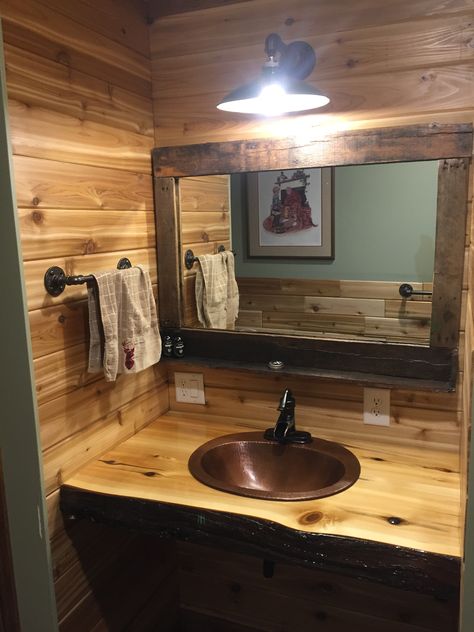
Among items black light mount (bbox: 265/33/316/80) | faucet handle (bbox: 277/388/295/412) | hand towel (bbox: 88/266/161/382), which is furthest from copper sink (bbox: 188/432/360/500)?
black light mount (bbox: 265/33/316/80)

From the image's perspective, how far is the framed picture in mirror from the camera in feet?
5.62

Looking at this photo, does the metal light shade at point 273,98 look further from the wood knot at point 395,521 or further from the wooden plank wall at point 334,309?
the wood knot at point 395,521

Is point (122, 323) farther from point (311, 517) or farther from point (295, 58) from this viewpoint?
point (295, 58)

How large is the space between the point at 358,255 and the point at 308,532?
83 centimetres

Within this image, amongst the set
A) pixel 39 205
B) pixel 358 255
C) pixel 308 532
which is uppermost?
pixel 39 205

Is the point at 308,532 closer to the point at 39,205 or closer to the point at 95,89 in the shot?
the point at 39,205

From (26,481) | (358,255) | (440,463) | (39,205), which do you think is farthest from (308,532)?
(39,205)

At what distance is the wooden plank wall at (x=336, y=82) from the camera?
153 centimetres

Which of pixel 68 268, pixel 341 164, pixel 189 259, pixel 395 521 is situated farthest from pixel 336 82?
pixel 395 521

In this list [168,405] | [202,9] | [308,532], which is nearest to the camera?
[308,532]

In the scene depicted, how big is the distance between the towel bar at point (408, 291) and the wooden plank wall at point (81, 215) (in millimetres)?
846

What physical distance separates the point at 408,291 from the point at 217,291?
633mm

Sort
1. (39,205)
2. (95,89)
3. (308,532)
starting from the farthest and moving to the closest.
Answer: (95,89)
(39,205)
(308,532)

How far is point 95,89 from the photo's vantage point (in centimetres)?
161
